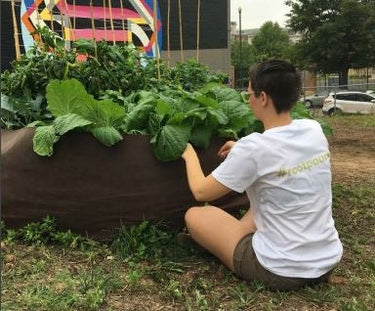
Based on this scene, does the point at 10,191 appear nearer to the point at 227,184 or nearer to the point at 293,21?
the point at 227,184

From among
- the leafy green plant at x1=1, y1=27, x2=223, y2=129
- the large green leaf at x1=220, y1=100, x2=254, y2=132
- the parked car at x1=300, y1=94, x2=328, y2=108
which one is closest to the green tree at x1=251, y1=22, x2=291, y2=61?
the parked car at x1=300, y1=94, x2=328, y2=108

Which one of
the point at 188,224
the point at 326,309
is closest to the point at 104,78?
the point at 188,224

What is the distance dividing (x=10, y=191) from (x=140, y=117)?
0.92 meters

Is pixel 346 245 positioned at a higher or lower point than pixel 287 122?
lower

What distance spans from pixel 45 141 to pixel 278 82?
1419mm

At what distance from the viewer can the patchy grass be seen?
254 centimetres

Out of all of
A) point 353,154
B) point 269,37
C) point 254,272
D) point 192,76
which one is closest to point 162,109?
point 254,272

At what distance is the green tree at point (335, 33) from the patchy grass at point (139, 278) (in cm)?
3572

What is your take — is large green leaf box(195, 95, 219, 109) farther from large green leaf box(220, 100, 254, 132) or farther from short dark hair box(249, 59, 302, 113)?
short dark hair box(249, 59, 302, 113)

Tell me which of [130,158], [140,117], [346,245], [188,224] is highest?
[140,117]

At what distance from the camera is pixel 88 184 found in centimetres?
322

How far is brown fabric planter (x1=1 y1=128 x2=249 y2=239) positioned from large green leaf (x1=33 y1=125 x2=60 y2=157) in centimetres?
7

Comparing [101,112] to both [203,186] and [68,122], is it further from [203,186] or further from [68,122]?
[203,186]

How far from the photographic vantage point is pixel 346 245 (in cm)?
355
